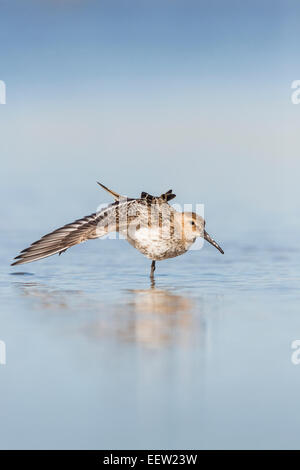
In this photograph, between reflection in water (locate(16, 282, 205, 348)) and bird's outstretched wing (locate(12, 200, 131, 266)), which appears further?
bird's outstretched wing (locate(12, 200, 131, 266))


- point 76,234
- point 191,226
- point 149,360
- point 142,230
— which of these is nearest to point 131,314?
point 149,360

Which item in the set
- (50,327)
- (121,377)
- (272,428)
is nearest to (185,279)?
(50,327)

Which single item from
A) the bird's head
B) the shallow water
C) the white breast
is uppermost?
the bird's head

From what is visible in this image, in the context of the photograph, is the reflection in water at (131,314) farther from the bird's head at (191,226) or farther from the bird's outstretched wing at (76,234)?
the bird's head at (191,226)

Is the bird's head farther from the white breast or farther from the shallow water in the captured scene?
the shallow water

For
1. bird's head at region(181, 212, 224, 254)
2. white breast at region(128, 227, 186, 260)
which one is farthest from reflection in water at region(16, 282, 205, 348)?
bird's head at region(181, 212, 224, 254)

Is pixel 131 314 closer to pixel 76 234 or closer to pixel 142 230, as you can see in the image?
pixel 76 234
